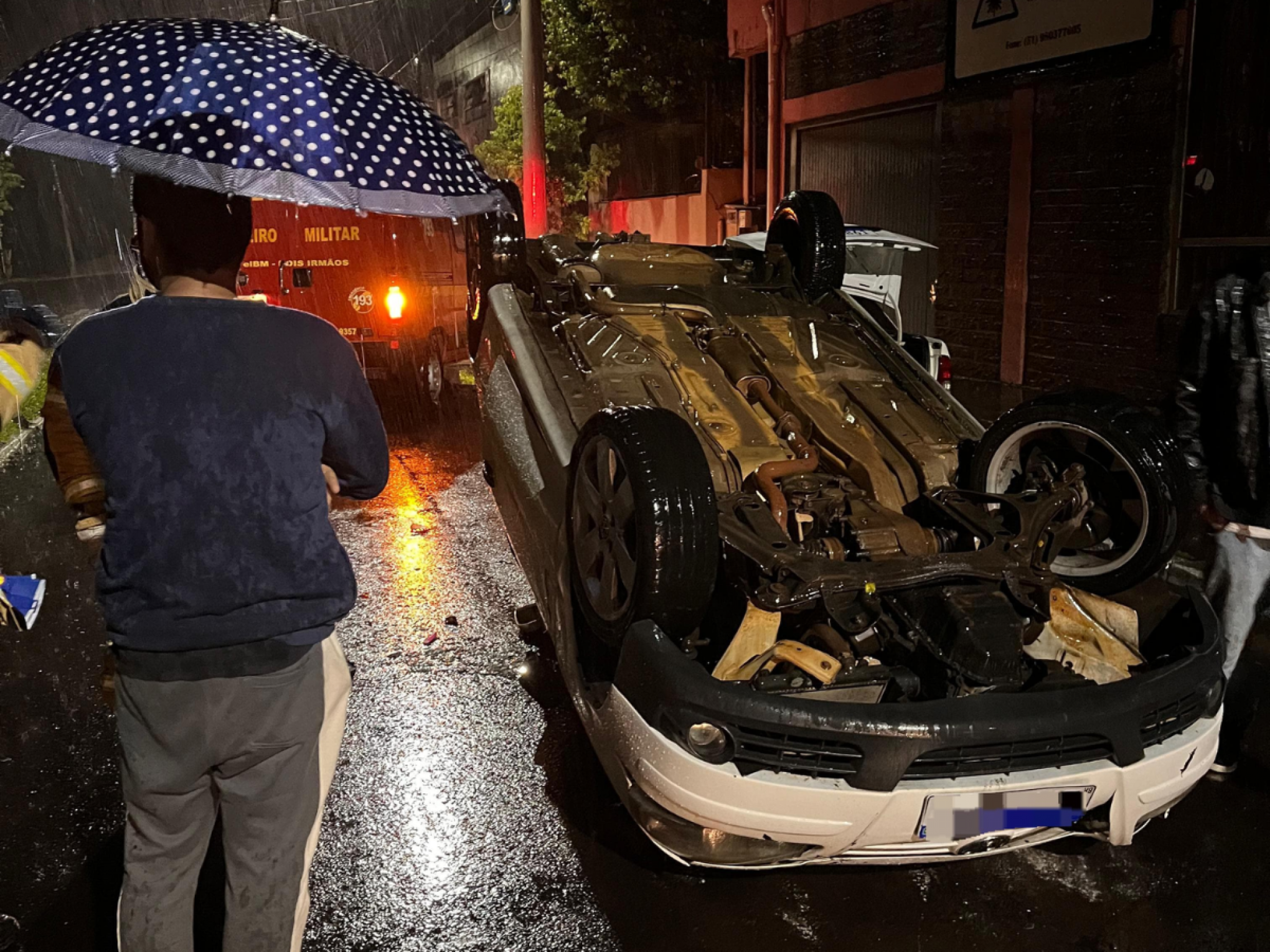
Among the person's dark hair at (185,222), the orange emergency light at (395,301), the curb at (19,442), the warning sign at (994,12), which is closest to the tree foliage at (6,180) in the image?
the curb at (19,442)

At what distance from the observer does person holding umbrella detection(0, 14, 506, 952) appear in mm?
1977

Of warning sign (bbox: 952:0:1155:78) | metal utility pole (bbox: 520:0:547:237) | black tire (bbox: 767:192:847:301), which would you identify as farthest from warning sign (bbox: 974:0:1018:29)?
metal utility pole (bbox: 520:0:547:237)

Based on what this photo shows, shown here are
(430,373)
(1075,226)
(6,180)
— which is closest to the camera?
(430,373)

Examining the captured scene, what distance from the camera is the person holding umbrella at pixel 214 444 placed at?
1.98 m

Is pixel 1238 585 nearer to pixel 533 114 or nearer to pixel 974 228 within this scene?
pixel 974 228

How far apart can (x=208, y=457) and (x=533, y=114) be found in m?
16.3

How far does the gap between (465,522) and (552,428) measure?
9.56 ft

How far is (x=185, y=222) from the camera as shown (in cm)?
207

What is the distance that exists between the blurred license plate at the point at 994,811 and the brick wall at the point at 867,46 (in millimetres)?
11750

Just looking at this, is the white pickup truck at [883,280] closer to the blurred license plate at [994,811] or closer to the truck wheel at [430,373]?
the truck wheel at [430,373]

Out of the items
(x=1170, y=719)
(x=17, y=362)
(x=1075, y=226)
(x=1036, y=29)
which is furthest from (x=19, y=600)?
(x=1036, y=29)

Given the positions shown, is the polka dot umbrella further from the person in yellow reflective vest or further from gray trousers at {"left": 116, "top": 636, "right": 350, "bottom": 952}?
gray trousers at {"left": 116, "top": 636, "right": 350, "bottom": 952}

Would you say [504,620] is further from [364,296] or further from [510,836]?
[364,296]

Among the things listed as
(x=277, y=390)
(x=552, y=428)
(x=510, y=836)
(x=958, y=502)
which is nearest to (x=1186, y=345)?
(x=958, y=502)
